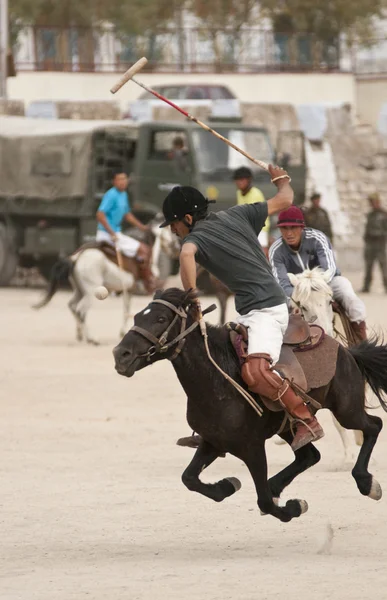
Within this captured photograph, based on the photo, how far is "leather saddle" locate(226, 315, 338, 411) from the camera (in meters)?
7.79

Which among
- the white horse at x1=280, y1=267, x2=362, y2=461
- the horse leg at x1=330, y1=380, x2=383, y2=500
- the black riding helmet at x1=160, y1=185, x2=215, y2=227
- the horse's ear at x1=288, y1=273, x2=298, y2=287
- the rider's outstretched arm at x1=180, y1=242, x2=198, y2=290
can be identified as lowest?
the horse leg at x1=330, y1=380, x2=383, y2=500

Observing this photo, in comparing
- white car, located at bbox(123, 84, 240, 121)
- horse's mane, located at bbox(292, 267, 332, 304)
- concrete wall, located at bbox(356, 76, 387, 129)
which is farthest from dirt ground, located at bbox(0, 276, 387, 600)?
concrete wall, located at bbox(356, 76, 387, 129)

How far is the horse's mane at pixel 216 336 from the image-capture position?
24.3ft

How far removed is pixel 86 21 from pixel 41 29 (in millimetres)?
6730

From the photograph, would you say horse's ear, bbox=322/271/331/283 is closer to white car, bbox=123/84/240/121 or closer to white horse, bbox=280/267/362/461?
white horse, bbox=280/267/362/461

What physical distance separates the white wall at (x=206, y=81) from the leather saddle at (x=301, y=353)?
113ft

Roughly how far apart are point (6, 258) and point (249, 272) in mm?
19978

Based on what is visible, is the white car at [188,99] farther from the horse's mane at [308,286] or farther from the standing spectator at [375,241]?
the horse's mane at [308,286]

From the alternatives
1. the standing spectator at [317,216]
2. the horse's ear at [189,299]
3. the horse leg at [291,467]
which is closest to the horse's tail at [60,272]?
the standing spectator at [317,216]

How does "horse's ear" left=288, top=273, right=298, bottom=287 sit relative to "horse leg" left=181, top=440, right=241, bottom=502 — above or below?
above

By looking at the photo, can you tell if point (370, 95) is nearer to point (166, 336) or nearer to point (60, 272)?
point (60, 272)

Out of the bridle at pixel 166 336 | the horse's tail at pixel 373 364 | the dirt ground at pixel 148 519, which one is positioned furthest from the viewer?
the horse's tail at pixel 373 364

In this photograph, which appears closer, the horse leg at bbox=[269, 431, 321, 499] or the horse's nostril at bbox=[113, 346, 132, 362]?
the horse's nostril at bbox=[113, 346, 132, 362]

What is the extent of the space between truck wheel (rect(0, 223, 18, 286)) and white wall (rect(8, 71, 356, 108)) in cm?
1585
